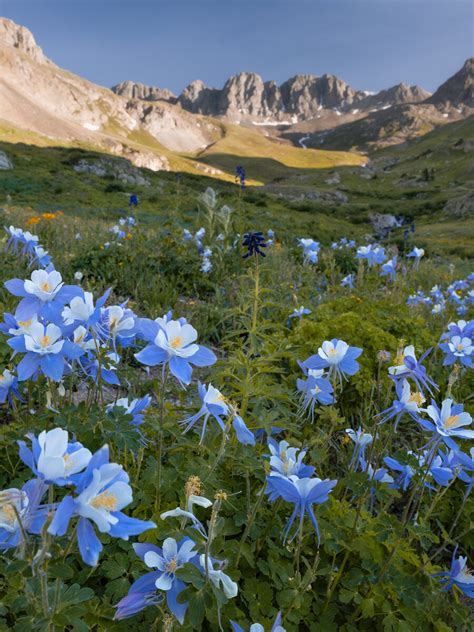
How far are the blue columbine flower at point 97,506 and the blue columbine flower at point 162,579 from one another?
12.3 inches

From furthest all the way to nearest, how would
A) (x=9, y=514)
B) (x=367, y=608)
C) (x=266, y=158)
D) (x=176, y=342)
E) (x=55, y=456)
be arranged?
(x=266, y=158) → (x=367, y=608) → (x=176, y=342) → (x=9, y=514) → (x=55, y=456)

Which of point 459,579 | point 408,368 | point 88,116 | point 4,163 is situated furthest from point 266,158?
point 459,579

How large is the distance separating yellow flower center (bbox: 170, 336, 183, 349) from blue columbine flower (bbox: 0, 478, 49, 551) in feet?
1.83

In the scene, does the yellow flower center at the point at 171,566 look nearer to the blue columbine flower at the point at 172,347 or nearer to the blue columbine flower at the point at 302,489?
the blue columbine flower at the point at 302,489

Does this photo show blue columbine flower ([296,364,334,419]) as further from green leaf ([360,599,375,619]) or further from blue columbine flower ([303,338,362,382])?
green leaf ([360,599,375,619])

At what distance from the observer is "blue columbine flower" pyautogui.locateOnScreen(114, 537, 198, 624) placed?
112cm

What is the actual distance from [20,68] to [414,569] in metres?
173

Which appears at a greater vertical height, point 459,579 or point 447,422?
point 447,422

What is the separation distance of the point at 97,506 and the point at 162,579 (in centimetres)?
42

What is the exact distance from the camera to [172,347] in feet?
4.49

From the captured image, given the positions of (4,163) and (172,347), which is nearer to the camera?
(172,347)

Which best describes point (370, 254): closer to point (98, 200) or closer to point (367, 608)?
point (367, 608)

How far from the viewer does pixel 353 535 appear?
1643mm

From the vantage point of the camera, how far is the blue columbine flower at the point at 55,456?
2.69 feet
